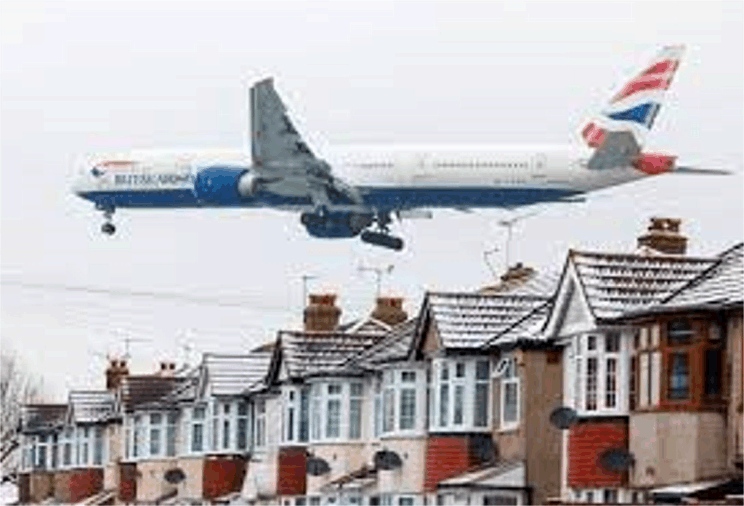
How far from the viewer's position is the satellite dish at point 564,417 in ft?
148

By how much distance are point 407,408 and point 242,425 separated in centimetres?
1556

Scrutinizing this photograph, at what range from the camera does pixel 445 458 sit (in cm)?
5262

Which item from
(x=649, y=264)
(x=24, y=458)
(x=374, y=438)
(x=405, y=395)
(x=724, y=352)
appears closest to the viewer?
(x=724, y=352)

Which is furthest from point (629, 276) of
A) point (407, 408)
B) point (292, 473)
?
point (292, 473)

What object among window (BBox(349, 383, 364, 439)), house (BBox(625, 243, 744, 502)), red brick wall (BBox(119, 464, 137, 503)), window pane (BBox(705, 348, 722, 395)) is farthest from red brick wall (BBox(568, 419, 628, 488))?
red brick wall (BBox(119, 464, 137, 503))

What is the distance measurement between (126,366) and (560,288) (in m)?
50.5

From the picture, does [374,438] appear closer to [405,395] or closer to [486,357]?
[405,395]

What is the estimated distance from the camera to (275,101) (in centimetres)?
9706

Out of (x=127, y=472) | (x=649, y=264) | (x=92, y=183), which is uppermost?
(x=92, y=183)

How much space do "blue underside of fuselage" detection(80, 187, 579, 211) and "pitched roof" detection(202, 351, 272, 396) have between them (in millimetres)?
22699

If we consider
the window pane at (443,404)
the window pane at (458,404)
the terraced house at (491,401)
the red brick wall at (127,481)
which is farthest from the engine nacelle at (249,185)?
the window pane at (458,404)

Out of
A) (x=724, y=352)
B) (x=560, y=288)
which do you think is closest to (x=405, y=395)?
(x=560, y=288)

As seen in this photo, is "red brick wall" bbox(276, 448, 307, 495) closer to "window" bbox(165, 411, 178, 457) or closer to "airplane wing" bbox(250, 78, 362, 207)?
"window" bbox(165, 411, 178, 457)

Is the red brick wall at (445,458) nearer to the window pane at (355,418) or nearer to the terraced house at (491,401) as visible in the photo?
the terraced house at (491,401)
